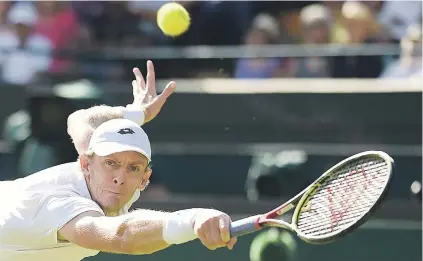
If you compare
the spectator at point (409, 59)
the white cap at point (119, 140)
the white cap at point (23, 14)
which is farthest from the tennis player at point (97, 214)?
the white cap at point (23, 14)

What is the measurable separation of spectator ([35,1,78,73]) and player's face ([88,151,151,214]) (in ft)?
15.2

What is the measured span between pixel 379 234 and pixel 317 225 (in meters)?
3.74

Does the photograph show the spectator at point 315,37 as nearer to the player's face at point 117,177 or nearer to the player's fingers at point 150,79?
the player's fingers at point 150,79

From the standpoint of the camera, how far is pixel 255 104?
25.0ft

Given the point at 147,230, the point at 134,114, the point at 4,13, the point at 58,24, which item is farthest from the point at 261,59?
the point at 147,230

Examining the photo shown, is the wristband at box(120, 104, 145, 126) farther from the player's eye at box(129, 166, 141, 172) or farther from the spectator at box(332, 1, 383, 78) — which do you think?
the spectator at box(332, 1, 383, 78)

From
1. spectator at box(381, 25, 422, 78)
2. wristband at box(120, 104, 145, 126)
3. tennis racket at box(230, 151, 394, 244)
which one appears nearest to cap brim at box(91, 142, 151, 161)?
tennis racket at box(230, 151, 394, 244)

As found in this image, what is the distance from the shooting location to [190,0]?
7.96 meters

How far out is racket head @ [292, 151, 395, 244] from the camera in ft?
10.7

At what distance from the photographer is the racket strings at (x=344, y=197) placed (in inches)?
131

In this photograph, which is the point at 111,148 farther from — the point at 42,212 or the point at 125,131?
the point at 42,212

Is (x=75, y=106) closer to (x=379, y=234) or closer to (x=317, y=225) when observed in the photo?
(x=379, y=234)

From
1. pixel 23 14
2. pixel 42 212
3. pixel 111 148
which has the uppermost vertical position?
pixel 23 14

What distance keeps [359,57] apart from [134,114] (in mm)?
2966
